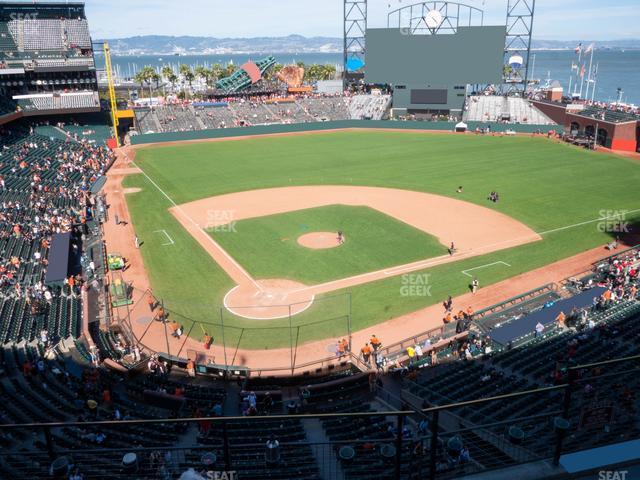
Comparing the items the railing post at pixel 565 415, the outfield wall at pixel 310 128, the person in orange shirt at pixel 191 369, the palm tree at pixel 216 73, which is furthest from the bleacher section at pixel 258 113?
the railing post at pixel 565 415

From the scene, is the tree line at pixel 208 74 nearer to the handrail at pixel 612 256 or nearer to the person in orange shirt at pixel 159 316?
the handrail at pixel 612 256

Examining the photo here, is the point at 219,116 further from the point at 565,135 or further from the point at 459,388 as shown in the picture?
the point at 459,388

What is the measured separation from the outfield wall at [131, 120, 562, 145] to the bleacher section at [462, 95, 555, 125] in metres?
3.26

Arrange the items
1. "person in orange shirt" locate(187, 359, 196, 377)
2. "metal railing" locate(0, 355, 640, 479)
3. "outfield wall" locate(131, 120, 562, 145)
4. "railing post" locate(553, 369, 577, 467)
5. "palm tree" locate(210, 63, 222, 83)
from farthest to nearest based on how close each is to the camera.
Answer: "palm tree" locate(210, 63, 222, 83)
"outfield wall" locate(131, 120, 562, 145)
"person in orange shirt" locate(187, 359, 196, 377)
"metal railing" locate(0, 355, 640, 479)
"railing post" locate(553, 369, 577, 467)

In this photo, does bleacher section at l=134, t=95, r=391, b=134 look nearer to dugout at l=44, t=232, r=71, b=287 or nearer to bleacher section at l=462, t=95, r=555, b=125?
bleacher section at l=462, t=95, r=555, b=125

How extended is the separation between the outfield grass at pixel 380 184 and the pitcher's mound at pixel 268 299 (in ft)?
2.16

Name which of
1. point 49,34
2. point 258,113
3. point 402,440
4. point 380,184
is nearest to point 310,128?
point 258,113

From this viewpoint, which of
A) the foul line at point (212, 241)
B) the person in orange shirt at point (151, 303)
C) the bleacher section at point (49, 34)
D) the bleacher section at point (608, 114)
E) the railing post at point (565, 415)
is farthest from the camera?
the bleacher section at point (49, 34)

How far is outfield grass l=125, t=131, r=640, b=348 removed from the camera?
27.1 metres

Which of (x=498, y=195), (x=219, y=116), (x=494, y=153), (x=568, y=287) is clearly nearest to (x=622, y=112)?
(x=494, y=153)

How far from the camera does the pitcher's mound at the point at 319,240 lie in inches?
1357

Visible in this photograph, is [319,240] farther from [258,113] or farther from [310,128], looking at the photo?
[258,113]

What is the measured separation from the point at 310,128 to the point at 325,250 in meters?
55.8

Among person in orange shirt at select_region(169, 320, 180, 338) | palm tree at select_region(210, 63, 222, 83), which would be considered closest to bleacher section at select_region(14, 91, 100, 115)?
person in orange shirt at select_region(169, 320, 180, 338)
